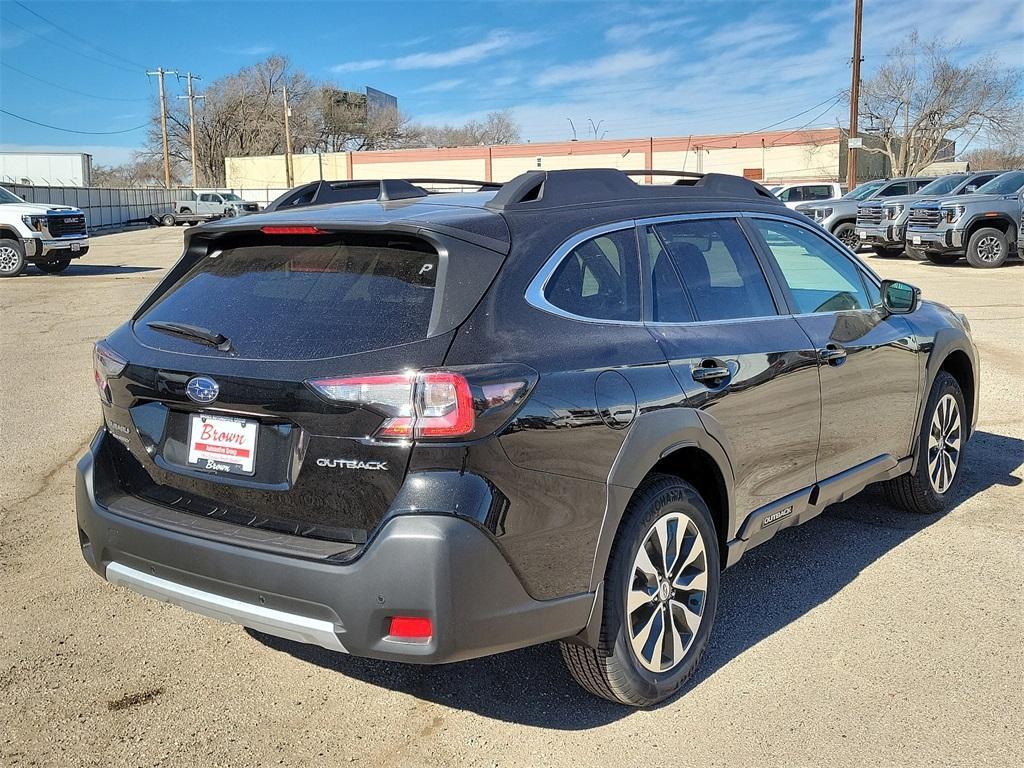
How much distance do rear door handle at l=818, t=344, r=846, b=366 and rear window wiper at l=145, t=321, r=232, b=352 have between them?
2468 mm

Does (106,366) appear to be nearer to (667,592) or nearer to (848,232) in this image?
(667,592)

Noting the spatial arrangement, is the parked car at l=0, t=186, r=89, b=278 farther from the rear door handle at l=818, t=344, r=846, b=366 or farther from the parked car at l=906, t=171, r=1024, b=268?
the rear door handle at l=818, t=344, r=846, b=366

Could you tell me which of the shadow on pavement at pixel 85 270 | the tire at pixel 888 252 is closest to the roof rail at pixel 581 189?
the shadow on pavement at pixel 85 270

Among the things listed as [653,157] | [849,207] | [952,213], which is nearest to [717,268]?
[952,213]

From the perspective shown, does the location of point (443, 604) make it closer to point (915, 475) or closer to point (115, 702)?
point (115, 702)

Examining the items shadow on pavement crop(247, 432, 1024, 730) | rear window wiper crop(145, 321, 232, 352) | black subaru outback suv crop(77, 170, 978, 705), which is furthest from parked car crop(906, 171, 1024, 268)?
rear window wiper crop(145, 321, 232, 352)

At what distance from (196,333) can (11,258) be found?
2064cm

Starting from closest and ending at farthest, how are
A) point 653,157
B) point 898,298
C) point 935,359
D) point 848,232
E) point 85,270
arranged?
point 898,298, point 935,359, point 85,270, point 848,232, point 653,157

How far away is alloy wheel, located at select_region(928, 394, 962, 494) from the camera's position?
5281mm

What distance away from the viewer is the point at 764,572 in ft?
15.1

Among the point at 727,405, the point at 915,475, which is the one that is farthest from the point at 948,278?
the point at 727,405

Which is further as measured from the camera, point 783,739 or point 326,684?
point 326,684

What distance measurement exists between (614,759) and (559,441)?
1.05 metres

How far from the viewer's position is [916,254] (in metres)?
22.8
